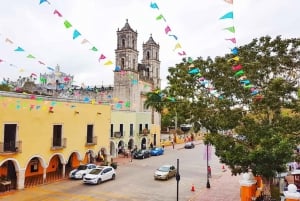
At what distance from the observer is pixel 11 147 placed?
2012cm

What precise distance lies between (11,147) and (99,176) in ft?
20.4

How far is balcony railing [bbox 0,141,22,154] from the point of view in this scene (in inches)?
763

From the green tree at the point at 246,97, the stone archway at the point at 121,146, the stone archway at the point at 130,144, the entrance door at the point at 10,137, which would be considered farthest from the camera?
the stone archway at the point at 130,144

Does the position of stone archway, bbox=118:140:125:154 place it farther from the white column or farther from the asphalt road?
the white column

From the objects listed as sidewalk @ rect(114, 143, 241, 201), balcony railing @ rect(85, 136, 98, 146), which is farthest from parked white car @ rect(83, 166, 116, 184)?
sidewalk @ rect(114, 143, 241, 201)

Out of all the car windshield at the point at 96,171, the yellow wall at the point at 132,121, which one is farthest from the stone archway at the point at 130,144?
the car windshield at the point at 96,171

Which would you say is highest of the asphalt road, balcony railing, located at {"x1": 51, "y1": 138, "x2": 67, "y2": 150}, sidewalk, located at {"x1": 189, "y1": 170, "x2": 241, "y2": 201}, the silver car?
balcony railing, located at {"x1": 51, "y1": 138, "x2": 67, "y2": 150}

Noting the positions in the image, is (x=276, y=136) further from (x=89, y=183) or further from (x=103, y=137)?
Answer: (x=103, y=137)

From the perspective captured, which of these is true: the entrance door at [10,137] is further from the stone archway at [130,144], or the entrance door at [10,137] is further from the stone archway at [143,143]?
the stone archway at [143,143]

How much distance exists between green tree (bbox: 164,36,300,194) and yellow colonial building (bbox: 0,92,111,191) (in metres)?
10.8

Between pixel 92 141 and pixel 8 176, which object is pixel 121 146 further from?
pixel 8 176

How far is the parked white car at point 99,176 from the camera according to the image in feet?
71.9

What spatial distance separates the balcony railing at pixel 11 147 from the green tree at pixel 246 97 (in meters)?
11.1

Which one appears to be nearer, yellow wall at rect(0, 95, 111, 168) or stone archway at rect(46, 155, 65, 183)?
yellow wall at rect(0, 95, 111, 168)
